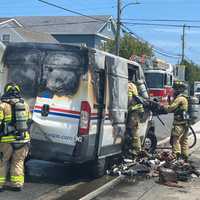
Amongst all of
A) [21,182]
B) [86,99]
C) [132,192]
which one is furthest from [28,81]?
[132,192]

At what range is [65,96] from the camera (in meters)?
9.08

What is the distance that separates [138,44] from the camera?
56781 mm

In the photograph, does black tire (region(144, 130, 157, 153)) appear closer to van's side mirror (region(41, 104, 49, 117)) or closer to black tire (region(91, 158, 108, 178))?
black tire (region(91, 158, 108, 178))

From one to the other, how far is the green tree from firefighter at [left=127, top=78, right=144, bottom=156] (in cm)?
4375

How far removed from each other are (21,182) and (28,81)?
177 centimetres

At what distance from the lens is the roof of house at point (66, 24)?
72.8 m

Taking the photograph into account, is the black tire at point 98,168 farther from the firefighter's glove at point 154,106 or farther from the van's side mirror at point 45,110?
the firefighter's glove at point 154,106

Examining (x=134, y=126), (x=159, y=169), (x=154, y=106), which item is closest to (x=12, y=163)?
(x=159, y=169)

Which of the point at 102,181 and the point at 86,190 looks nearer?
the point at 86,190

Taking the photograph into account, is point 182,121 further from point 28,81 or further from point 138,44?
point 138,44

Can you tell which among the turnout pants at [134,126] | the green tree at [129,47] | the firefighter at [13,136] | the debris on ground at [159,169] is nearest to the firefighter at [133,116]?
the turnout pants at [134,126]

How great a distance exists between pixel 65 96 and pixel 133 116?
2.26m

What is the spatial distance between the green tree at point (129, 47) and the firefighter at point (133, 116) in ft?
144

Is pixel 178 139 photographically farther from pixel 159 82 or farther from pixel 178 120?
pixel 159 82
